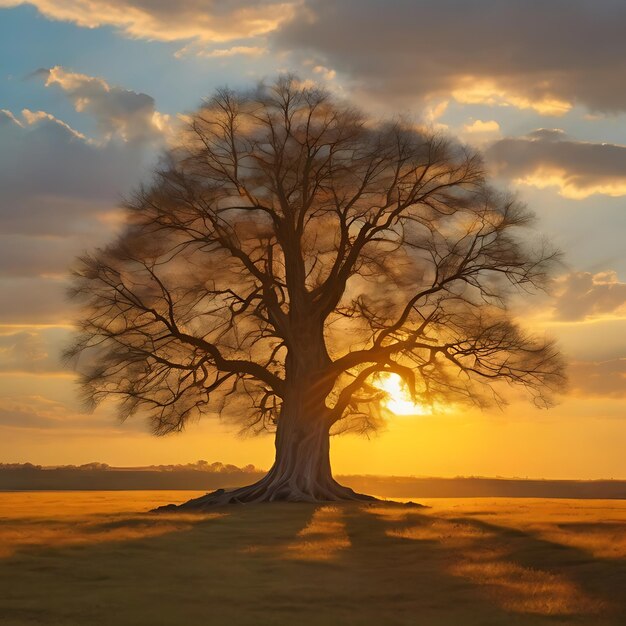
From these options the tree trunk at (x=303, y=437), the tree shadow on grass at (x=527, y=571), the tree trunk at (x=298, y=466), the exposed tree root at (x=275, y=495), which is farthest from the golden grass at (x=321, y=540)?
the tree trunk at (x=303, y=437)

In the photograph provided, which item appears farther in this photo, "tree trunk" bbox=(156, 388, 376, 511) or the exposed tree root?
"tree trunk" bbox=(156, 388, 376, 511)

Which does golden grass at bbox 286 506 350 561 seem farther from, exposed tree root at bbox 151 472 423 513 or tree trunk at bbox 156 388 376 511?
tree trunk at bbox 156 388 376 511

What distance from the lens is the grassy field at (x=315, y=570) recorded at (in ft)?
39.4

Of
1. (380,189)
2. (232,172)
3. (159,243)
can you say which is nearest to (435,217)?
(380,189)

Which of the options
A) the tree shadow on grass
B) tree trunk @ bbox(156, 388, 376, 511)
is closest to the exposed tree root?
tree trunk @ bbox(156, 388, 376, 511)

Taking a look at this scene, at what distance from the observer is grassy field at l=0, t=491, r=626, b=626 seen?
39.4 ft

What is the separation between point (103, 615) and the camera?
11672mm

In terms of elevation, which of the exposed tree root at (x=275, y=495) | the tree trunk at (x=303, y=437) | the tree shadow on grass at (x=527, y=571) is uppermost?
the tree trunk at (x=303, y=437)

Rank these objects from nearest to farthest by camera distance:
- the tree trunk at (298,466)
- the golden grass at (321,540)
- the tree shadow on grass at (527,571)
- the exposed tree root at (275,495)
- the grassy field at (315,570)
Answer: the grassy field at (315,570), the tree shadow on grass at (527,571), the golden grass at (321,540), the exposed tree root at (275,495), the tree trunk at (298,466)

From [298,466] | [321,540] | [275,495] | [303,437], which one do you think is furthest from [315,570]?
[303,437]

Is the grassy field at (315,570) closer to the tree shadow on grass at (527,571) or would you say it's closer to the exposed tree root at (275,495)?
the tree shadow on grass at (527,571)

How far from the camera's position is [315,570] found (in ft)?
50.8

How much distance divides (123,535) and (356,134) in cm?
1548

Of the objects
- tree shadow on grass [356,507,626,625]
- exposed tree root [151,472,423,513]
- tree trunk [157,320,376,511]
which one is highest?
tree trunk [157,320,376,511]
